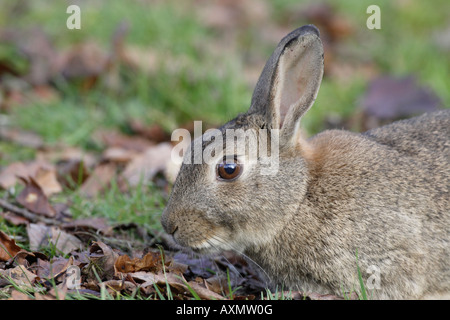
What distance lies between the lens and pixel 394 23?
10602mm

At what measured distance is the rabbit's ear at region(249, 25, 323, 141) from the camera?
4.13m

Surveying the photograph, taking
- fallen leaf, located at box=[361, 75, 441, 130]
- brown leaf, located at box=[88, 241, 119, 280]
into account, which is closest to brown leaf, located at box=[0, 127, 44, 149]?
brown leaf, located at box=[88, 241, 119, 280]

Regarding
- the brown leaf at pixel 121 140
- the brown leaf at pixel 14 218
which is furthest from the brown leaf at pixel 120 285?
the brown leaf at pixel 121 140

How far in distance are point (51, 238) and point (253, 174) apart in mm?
1591

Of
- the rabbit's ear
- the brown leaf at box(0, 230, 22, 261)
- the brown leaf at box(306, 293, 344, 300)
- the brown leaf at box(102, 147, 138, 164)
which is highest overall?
the rabbit's ear

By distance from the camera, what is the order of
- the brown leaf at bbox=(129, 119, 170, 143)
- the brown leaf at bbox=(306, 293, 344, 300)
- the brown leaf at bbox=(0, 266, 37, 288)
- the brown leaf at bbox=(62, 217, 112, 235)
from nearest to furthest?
the brown leaf at bbox=(0, 266, 37, 288), the brown leaf at bbox=(306, 293, 344, 300), the brown leaf at bbox=(62, 217, 112, 235), the brown leaf at bbox=(129, 119, 170, 143)

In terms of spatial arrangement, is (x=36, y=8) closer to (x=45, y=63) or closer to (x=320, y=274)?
(x=45, y=63)

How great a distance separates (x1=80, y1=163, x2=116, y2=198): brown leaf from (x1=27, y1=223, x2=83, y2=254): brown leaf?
0.99 metres

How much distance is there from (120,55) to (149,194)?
2824mm

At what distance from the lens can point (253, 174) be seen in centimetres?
412

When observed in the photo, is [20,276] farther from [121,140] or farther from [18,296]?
[121,140]

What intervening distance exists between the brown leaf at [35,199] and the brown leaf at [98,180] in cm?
50

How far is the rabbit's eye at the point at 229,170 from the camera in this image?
13.5 ft

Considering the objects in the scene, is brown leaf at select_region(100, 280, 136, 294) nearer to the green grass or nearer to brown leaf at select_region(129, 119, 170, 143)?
the green grass
